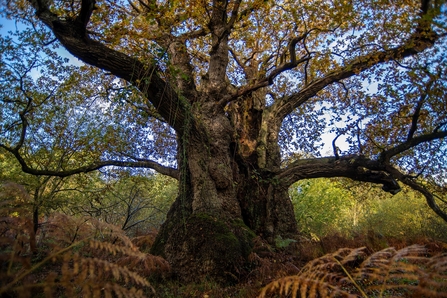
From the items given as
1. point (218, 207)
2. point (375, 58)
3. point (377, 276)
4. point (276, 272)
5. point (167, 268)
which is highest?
point (375, 58)

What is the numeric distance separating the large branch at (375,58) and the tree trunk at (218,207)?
1181mm

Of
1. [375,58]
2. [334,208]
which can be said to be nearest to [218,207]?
[375,58]

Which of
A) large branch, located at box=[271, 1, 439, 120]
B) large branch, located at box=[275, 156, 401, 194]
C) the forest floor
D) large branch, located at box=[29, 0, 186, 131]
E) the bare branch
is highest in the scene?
large branch, located at box=[271, 1, 439, 120]

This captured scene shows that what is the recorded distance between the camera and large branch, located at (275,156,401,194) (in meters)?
6.63

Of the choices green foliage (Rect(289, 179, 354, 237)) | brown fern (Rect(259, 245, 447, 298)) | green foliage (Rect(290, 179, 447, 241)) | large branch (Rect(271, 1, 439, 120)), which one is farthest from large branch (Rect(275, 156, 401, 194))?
green foliage (Rect(289, 179, 354, 237))

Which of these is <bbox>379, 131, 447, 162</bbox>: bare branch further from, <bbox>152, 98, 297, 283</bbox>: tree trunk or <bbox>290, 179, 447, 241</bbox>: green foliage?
<bbox>290, 179, 447, 241</bbox>: green foliage

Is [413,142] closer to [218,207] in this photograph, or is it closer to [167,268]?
[218,207]

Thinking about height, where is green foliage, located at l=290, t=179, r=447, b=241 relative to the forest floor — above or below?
above

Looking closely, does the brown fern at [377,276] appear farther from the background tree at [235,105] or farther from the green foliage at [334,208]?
the green foliage at [334,208]

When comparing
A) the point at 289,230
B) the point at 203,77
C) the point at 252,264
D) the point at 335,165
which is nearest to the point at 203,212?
the point at 252,264

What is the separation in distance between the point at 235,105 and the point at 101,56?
5.53 meters

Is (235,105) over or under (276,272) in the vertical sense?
over

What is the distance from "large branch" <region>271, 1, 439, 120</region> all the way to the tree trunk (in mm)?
1181

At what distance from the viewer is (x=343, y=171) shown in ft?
22.9
